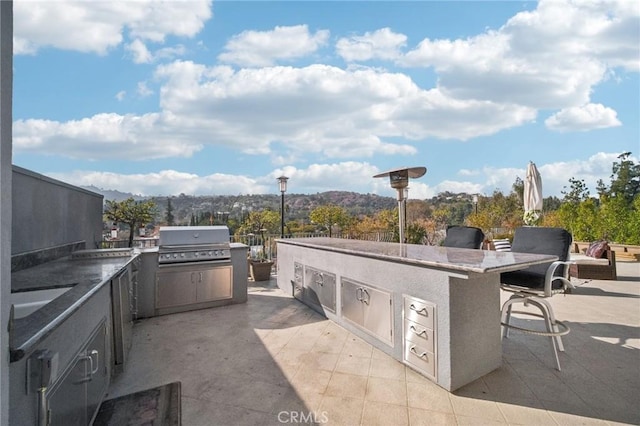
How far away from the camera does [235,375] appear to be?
103 inches

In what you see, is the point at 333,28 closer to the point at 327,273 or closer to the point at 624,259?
the point at 327,273

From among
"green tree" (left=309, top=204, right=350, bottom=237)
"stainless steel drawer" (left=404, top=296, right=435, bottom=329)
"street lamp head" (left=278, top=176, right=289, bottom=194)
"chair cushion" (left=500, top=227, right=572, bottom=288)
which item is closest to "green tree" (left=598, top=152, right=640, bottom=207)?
"green tree" (left=309, top=204, right=350, bottom=237)

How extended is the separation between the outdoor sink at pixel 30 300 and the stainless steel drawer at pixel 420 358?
2728 mm

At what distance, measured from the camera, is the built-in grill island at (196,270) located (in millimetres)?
4246

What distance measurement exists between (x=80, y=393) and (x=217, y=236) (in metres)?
3.32

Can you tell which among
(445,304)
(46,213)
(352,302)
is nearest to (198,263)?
(46,213)

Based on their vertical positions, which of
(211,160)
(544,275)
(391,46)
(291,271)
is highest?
(391,46)

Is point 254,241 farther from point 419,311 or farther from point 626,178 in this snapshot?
point 626,178

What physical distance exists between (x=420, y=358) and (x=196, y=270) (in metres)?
3.39

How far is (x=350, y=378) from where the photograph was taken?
2523 millimetres

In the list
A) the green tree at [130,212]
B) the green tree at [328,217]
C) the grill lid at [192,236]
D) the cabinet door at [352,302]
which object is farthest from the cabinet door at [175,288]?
the green tree at [328,217]

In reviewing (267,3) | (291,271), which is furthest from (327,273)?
(267,3)

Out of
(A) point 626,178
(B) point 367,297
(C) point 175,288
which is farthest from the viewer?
(A) point 626,178

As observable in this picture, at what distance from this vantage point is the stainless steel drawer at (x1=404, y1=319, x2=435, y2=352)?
7.94 feet
